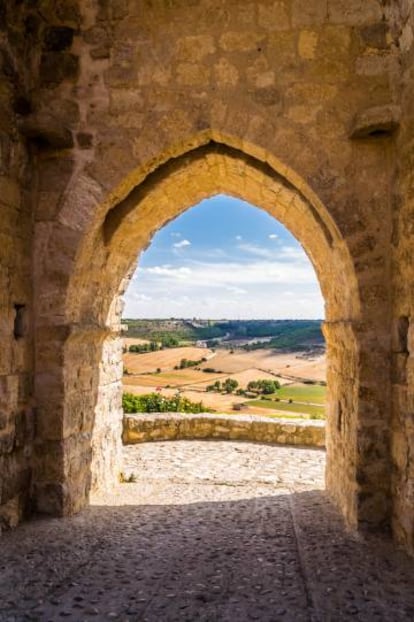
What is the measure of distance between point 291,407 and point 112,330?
5467mm

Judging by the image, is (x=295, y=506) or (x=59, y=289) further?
(x=295, y=506)

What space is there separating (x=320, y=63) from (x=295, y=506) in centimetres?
343

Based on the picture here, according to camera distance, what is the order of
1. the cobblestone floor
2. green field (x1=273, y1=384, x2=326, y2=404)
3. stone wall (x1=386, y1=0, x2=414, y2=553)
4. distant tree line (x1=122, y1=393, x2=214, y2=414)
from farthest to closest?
green field (x1=273, y1=384, x2=326, y2=404) → distant tree line (x1=122, y1=393, x2=214, y2=414) → stone wall (x1=386, y1=0, x2=414, y2=553) → the cobblestone floor

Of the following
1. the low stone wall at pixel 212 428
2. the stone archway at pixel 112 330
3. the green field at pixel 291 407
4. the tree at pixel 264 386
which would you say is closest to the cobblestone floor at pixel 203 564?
the stone archway at pixel 112 330

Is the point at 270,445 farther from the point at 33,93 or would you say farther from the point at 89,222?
the point at 33,93

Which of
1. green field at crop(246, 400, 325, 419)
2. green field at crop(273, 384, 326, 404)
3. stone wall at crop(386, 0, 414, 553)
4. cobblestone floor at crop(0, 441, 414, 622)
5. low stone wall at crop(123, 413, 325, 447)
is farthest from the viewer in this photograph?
green field at crop(273, 384, 326, 404)

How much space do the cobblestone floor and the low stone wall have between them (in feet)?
10.2

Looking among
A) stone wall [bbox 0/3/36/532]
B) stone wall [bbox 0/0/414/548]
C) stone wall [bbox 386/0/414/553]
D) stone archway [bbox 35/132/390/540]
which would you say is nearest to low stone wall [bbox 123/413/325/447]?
stone archway [bbox 35/132/390/540]

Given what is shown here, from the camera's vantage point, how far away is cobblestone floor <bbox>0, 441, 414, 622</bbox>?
2.66 meters

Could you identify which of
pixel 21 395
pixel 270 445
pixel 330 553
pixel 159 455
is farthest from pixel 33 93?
pixel 270 445

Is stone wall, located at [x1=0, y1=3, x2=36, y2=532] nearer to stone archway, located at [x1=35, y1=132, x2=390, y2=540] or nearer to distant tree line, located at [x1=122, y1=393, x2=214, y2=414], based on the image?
stone archway, located at [x1=35, y1=132, x2=390, y2=540]

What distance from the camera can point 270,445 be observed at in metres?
8.00

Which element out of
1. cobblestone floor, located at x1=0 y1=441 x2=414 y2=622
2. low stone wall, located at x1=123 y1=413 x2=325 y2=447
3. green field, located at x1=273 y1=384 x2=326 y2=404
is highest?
green field, located at x1=273 y1=384 x2=326 y2=404

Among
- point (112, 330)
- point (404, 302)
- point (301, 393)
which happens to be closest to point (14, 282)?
point (112, 330)
